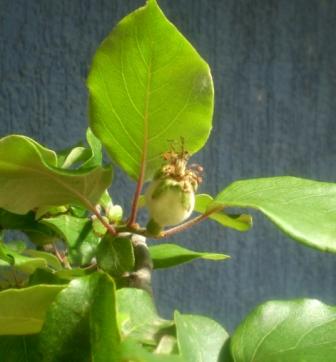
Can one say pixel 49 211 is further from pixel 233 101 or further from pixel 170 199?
pixel 233 101

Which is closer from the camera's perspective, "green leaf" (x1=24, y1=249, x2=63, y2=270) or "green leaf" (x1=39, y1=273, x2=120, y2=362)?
"green leaf" (x1=39, y1=273, x2=120, y2=362)

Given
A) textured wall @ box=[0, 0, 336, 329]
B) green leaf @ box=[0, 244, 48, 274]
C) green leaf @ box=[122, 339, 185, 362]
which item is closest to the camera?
green leaf @ box=[122, 339, 185, 362]

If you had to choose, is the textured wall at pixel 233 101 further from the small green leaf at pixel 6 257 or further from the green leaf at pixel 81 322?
the green leaf at pixel 81 322

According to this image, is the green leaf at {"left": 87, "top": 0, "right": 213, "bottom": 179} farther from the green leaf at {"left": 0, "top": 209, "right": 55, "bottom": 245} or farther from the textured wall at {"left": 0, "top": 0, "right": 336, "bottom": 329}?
the textured wall at {"left": 0, "top": 0, "right": 336, "bottom": 329}

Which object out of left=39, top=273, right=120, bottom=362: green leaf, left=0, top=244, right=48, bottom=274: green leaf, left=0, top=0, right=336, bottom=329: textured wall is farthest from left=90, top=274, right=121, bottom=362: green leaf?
left=0, top=0, right=336, bottom=329: textured wall

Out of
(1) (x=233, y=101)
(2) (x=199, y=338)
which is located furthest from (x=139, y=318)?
(1) (x=233, y=101)

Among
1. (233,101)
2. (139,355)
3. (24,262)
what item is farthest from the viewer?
(233,101)
